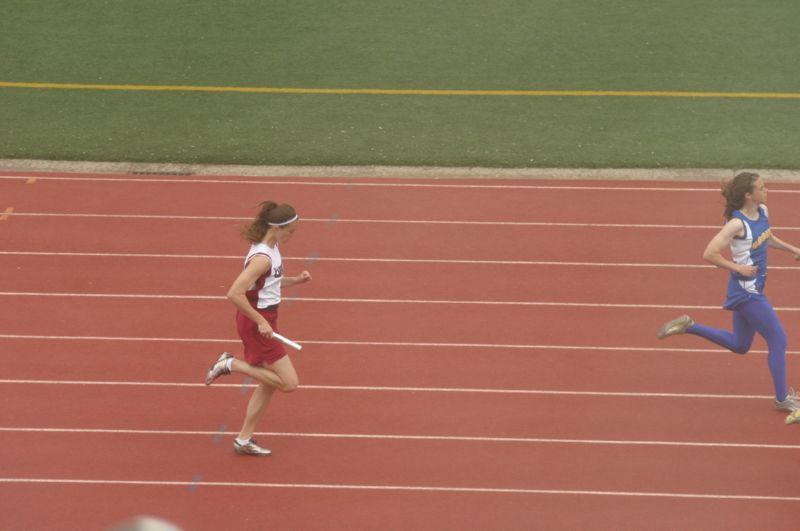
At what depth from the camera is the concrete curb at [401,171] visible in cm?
1282

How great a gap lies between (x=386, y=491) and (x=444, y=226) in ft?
14.7

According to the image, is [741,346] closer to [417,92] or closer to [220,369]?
[220,369]

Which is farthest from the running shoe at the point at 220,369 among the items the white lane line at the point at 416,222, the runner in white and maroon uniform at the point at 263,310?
the white lane line at the point at 416,222

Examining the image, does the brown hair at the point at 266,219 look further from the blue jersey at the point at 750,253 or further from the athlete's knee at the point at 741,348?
the athlete's knee at the point at 741,348

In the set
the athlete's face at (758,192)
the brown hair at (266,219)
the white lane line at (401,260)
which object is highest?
the white lane line at (401,260)

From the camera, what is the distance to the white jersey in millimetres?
7441

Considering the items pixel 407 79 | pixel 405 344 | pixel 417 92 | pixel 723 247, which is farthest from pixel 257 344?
pixel 407 79

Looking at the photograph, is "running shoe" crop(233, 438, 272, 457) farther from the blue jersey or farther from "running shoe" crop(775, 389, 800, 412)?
"running shoe" crop(775, 389, 800, 412)

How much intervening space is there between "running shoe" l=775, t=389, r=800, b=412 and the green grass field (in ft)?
16.5

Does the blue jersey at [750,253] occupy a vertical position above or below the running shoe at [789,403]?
above

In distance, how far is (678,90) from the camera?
15.4 meters

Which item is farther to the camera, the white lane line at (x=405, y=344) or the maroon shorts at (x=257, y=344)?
the white lane line at (x=405, y=344)

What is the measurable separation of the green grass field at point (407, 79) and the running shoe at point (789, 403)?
5037 mm

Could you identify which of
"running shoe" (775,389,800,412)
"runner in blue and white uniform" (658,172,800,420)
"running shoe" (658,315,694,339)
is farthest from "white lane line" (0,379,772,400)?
"runner in blue and white uniform" (658,172,800,420)
